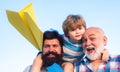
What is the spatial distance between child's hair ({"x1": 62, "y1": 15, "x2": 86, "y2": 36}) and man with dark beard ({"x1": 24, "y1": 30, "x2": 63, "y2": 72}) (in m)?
0.14

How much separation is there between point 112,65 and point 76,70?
1.36 feet

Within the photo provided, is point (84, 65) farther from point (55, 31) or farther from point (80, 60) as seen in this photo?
point (55, 31)

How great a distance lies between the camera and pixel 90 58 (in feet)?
14.3

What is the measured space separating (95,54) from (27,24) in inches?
36.4

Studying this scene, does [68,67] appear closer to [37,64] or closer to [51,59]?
[51,59]

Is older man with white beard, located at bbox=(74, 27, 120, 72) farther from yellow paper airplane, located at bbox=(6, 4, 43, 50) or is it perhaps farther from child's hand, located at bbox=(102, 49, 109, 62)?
yellow paper airplane, located at bbox=(6, 4, 43, 50)

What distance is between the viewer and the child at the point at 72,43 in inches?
175

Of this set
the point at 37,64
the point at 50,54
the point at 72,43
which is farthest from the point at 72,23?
the point at 37,64

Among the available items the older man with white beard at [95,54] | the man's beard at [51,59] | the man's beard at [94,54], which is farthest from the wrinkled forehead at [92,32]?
the man's beard at [51,59]

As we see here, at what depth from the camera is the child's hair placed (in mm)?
4551

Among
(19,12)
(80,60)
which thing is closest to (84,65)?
(80,60)

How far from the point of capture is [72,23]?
4.59m

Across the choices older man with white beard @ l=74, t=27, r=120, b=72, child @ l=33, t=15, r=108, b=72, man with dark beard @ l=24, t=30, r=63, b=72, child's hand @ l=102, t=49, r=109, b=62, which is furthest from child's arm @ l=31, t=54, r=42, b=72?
child's hand @ l=102, t=49, r=109, b=62

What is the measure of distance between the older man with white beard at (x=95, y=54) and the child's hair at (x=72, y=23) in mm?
179
